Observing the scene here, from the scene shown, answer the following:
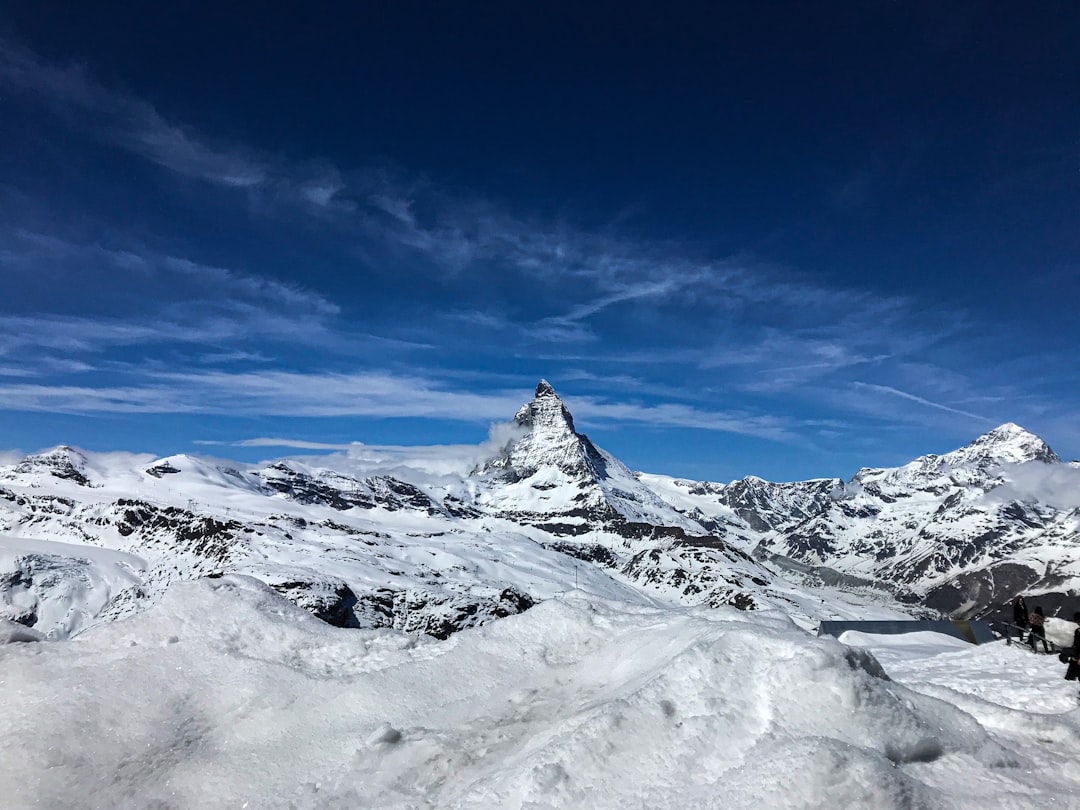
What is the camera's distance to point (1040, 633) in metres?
22.0

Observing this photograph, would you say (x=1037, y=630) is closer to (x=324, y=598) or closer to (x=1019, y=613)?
(x=1019, y=613)

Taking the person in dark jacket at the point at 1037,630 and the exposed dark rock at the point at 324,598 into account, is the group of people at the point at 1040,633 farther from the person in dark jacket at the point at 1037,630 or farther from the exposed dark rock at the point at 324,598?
the exposed dark rock at the point at 324,598

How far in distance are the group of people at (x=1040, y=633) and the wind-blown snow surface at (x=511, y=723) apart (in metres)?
0.67

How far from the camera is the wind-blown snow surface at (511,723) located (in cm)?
879

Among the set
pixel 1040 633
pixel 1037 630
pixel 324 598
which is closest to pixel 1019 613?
pixel 1037 630

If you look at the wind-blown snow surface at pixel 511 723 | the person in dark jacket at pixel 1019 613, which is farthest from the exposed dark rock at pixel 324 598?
the wind-blown snow surface at pixel 511 723

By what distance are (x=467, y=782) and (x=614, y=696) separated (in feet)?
9.90

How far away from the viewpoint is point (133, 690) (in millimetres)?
12633

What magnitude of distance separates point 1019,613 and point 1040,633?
8.62 feet

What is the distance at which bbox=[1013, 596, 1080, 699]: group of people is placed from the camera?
621 inches

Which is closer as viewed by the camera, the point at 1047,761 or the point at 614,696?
the point at 1047,761

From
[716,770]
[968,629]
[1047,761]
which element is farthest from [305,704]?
[968,629]

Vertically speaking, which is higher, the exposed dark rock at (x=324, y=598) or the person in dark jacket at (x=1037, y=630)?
the person in dark jacket at (x=1037, y=630)

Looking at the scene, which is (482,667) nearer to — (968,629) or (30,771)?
(30,771)
